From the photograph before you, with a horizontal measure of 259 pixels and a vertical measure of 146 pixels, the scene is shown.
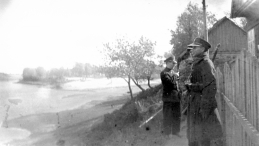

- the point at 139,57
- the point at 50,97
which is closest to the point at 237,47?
the point at 139,57

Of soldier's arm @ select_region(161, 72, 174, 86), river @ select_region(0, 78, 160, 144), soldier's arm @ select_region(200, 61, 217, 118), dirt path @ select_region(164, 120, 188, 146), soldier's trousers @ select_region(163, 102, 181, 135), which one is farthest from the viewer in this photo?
river @ select_region(0, 78, 160, 144)

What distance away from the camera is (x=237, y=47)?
13688 mm

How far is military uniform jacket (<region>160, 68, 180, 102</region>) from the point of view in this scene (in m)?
3.46

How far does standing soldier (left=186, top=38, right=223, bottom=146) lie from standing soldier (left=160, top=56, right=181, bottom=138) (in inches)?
36.4

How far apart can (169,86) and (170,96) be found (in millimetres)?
→ 185

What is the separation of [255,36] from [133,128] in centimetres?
513

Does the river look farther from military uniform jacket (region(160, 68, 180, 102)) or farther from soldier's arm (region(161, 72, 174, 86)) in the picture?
soldier's arm (region(161, 72, 174, 86))

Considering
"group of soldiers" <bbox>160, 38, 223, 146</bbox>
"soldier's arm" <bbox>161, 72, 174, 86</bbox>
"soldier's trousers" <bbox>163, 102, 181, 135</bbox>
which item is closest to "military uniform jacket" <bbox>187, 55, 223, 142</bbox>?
"group of soldiers" <bbox>160, 38, 223, 146</bbox>

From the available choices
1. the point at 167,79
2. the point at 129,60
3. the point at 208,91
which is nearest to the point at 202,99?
the point at 208,91

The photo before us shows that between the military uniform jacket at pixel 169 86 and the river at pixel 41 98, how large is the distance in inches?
747

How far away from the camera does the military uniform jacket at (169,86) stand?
3455 mm

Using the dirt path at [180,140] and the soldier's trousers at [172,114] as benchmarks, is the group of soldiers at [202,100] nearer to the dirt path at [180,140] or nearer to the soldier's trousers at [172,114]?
the soldier's trousers at [172,114]

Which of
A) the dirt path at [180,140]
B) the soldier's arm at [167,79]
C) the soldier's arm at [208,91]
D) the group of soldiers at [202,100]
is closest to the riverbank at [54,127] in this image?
the dirt path at [180,140]

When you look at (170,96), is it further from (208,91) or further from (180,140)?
(208,91)
